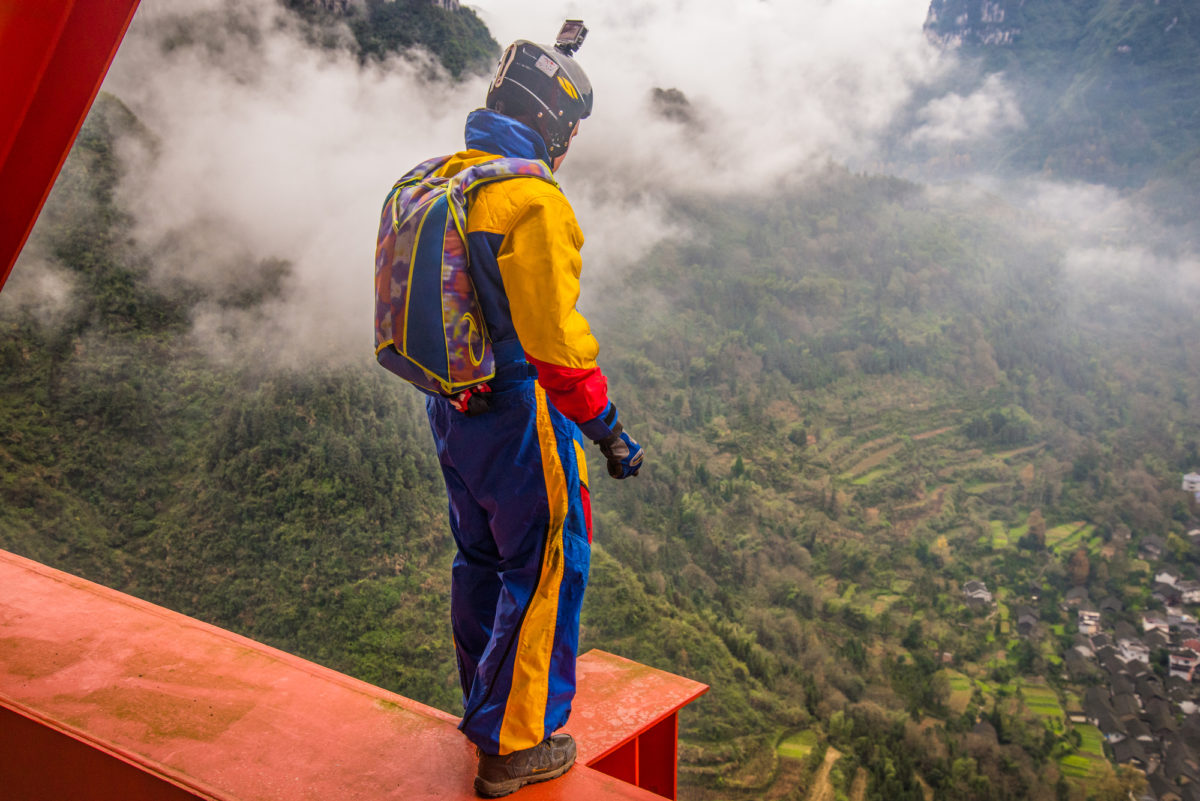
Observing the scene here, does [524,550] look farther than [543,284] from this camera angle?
Yes

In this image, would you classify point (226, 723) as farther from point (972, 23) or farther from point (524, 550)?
point (972, 23)

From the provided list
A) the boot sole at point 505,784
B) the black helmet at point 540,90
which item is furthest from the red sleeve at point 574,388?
the boot sole at point 505,784

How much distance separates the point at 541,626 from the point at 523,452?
0.44 m

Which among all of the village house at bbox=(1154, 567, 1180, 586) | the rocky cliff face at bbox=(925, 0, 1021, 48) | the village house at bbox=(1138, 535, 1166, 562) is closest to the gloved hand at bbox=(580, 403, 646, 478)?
the village house at bbox=(1154, 567, 1180, 586)

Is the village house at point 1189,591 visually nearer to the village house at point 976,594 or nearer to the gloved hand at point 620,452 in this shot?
the village house at point 976,594

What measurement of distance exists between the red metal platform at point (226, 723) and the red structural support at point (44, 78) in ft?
4.55

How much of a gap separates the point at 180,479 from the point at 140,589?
171cm

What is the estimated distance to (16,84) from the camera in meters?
1.50

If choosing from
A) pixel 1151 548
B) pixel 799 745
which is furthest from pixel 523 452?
pixel 1151 548

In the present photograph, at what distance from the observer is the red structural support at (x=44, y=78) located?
1.45 meters

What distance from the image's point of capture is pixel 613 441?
164 cm

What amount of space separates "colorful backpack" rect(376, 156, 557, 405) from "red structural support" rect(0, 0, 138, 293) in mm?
806

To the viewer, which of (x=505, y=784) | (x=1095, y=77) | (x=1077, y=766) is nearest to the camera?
(x=505, y=784)

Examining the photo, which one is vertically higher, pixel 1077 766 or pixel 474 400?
pixel 474 400
